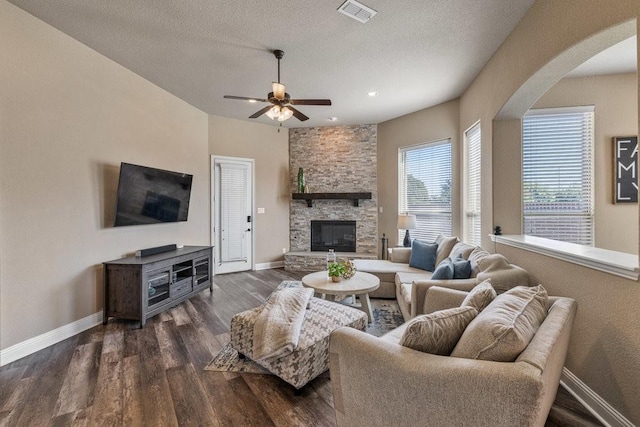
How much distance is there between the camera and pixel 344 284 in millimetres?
3117

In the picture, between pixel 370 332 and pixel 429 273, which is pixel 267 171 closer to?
pixel 429 273

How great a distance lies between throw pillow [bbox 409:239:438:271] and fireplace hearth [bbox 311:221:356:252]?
2.01 meters

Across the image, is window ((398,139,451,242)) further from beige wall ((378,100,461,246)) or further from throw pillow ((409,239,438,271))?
throw pillow ((409,239,438,271))

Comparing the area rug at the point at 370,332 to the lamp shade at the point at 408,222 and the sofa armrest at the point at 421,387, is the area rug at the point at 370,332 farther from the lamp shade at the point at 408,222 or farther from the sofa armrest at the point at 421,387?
the lamp shade at the point at 408,222

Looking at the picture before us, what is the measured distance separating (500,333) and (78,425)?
2.37 m

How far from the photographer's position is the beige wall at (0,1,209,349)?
245 cm

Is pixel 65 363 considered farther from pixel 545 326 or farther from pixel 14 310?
pixel 545 326

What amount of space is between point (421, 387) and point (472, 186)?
3.73 meters

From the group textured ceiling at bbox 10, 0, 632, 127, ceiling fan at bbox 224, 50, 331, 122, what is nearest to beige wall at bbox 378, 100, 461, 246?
textured ceiling at bbox 10, 0, 632, 127

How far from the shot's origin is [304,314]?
2.29 m

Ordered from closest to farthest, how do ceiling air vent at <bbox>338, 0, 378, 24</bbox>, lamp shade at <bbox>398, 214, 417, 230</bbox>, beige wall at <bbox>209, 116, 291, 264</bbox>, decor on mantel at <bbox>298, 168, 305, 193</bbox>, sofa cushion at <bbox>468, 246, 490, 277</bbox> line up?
ceiling air vent at <bbox>338, 0, 378, 24</bbox>, sofa cushion at <bbox>468, 246, 490, 277</bbox>, lamp shade at <bbox>398, 214, 417, 230</bbox>, beige wall at <bbox>209, 116, 291, 264</bbox>, decor on mantel at <bbox>298, 168, 305, 193</bbox>

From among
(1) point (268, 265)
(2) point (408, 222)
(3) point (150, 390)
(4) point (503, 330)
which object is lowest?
(3) point (150, 390)

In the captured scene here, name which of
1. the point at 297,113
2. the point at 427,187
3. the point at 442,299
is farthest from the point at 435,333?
the point at 427,187

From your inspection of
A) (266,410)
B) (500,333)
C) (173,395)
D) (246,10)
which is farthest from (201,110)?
(500,333)
